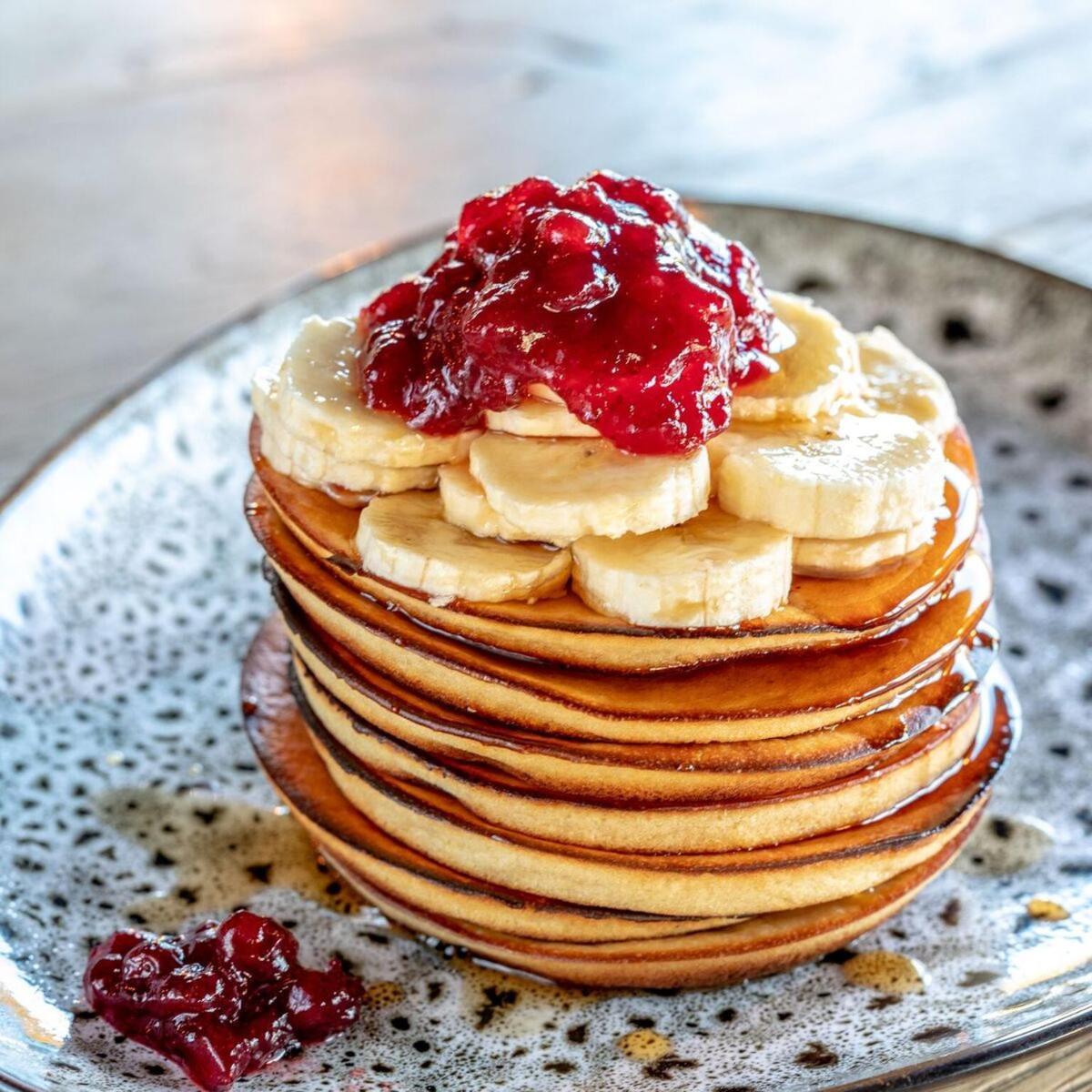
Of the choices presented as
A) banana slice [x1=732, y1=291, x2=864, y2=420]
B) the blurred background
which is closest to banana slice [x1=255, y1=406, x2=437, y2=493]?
banana slice [x1=732, y1=291, x2=864, y2=420]

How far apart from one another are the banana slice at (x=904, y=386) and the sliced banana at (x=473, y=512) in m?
0.69

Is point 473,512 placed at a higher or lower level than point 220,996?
Answer: higher

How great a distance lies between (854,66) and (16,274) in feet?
10.5

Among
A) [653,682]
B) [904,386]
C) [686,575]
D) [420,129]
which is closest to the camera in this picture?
[686,575]

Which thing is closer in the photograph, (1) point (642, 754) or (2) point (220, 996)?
(1) point (642, 754)

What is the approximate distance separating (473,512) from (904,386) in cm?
81

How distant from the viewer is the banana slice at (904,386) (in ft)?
8.32

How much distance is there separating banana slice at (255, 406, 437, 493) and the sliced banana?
0.23ft

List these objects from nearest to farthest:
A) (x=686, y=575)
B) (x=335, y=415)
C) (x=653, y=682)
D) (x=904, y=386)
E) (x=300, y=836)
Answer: (x=686, y=575) < (x=653, y=682) < (x=335, y=415) < (x=904, y=386) < (x=300, y=836)

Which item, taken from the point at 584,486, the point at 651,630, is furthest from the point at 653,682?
the point at 584,486

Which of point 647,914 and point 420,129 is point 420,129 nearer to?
point 420,129

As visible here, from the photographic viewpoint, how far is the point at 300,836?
2920 mm

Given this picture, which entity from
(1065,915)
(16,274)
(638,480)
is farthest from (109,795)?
(16,274)

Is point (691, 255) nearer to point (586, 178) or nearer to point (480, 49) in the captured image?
point (586, 178)
